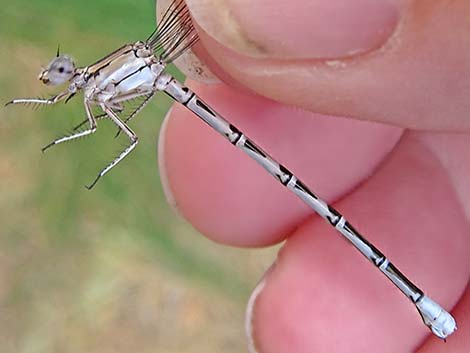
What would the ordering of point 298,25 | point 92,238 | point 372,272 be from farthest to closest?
point 92,238 < point 372,272 < point 298,25

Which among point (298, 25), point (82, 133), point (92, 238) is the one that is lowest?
point (92, 238)

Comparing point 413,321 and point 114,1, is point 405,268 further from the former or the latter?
point 114,1

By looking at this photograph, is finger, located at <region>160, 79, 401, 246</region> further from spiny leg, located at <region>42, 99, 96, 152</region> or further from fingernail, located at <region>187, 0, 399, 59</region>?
fingernail, located at <region>187, 0, 399, 59</region>

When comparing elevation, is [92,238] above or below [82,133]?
below

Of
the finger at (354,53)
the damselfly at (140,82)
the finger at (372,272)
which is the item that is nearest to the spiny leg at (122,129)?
the damselfly at (140,82)

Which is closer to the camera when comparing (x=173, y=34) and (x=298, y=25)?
(x=298, y=25)

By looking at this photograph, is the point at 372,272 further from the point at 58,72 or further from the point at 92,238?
the point at 92,238

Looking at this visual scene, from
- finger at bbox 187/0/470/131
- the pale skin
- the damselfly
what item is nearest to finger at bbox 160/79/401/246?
the pale skin

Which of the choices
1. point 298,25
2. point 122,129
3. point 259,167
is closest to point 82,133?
A: point 122,129
